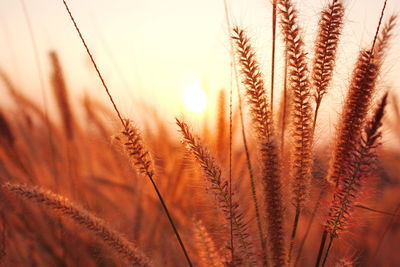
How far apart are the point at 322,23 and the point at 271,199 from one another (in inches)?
19.2

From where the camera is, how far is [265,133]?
3.56 ft

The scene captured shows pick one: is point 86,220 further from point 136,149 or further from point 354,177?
point 354,177

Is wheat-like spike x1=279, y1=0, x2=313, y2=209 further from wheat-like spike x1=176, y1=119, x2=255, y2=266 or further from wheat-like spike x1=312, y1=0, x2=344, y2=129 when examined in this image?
wheat-like spike x1=176, y1=119, x2=255, y2=266

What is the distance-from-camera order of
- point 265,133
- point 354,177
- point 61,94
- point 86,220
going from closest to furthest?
point 354,177, point 265,133, point 86,220, point 61,94

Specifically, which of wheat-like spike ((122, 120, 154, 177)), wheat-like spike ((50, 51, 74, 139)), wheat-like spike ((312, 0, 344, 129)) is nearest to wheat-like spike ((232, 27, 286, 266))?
wheat-like spike ((312, 0, 344, 129))

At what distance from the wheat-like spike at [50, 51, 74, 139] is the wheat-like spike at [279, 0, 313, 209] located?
4.64 ft

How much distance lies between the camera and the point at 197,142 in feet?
3.42

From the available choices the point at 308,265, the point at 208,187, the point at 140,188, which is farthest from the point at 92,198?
the point at 208,187

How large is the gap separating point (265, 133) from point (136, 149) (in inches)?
13.5

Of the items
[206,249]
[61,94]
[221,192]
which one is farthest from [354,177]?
[61,94]

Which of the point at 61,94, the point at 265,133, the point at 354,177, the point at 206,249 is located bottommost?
the point at 206,249

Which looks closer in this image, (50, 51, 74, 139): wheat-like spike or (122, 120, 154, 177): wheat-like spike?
(122, 120, 154, 177): wheat-like spike

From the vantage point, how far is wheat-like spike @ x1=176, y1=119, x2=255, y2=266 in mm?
1033

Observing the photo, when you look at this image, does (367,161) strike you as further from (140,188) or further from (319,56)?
(140,188)
